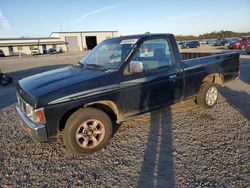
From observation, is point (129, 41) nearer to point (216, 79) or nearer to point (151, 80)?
point (151, 80)

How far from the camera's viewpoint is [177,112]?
5.47m

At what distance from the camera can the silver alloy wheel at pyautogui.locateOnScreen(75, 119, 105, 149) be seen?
3.62 meters

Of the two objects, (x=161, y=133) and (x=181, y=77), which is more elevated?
(x=181, y=77)

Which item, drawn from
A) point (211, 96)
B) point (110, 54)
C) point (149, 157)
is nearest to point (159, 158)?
point (149, 157)

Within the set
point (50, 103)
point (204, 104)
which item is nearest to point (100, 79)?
point (50, 103)

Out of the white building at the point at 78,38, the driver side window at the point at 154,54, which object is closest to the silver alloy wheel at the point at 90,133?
the driver side window at the point at 154,54

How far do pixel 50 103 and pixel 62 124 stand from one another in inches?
A: 23.4

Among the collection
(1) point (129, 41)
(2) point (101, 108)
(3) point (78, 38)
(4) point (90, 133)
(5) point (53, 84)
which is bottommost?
(4) point (90, 133)

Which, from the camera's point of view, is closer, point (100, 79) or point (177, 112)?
point (100, 79)

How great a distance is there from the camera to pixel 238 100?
6.22 m

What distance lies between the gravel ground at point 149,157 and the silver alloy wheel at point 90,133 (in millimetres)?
218

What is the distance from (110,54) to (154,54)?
3.02 feet

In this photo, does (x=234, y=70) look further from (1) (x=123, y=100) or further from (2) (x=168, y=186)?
(2) (x=168, y=186)

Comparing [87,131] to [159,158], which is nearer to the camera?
[159,158]
